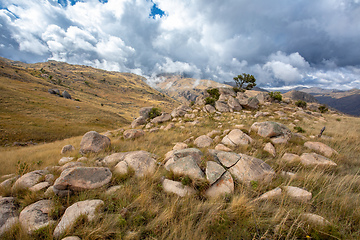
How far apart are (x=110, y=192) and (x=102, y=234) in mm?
1262

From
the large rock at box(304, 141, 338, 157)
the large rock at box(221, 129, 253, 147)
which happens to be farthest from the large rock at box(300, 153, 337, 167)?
the large rock at box(221, 129, 253, 147)

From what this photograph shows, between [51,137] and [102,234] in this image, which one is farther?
[51,137]

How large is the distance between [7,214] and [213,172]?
534cm

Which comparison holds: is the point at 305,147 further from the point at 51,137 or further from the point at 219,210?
the point at 51,137

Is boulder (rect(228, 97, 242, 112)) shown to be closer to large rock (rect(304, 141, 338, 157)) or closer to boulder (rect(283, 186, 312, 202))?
large rock (rect(304, 141, 338, 157))

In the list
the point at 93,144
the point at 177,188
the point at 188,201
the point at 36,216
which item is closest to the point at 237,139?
the point at 177,188

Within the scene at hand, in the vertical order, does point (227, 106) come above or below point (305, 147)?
above

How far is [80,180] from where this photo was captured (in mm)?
3605

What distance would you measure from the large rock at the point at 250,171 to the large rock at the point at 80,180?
4141 millimetres

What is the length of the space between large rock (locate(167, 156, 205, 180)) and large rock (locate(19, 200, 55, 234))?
309 cm

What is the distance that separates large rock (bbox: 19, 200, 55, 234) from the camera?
259cm

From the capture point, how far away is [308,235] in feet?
7.66

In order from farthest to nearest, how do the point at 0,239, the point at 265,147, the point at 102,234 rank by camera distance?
the point at 265,147
the point at 0,239
the point at 102,234

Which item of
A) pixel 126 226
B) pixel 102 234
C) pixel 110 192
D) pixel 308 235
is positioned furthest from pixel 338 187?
pixel 110 192
